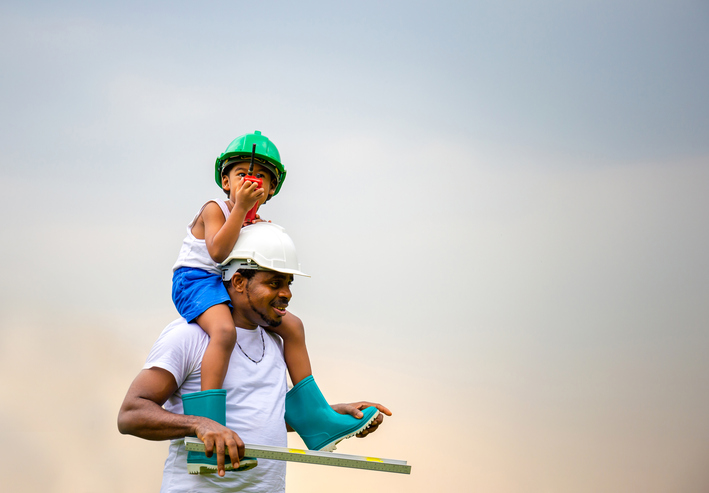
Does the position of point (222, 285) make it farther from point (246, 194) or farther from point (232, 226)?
point (246, 194)

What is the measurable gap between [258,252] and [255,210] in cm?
36

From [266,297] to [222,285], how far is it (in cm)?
22

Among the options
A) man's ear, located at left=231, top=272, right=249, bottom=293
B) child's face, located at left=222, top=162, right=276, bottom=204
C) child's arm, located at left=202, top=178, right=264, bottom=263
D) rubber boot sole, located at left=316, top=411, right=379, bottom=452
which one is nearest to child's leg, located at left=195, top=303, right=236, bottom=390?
man's ear, located at left=231, top=272, right=249, bottom=293

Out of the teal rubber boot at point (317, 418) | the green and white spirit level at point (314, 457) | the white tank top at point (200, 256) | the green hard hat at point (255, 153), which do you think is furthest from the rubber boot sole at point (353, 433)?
the green hard hat at point (255, 153)

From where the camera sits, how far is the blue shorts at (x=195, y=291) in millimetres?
2861

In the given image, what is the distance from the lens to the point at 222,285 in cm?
298

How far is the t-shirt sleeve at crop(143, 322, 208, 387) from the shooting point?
267 centimetres

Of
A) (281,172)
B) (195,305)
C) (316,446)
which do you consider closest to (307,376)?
(316,446)

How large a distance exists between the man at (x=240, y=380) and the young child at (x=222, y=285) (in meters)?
0.07

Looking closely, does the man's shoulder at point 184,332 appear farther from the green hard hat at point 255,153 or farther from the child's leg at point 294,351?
the green hard hat at point 255,153

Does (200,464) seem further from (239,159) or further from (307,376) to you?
(239,159)

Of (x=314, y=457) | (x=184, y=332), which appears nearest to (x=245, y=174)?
(x=184, y=332)

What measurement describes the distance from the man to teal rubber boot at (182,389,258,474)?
0.07 metres

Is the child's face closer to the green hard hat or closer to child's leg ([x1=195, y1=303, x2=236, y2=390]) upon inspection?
the green hard hat
